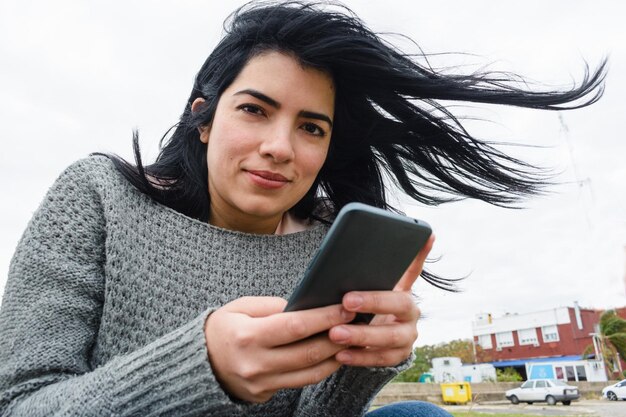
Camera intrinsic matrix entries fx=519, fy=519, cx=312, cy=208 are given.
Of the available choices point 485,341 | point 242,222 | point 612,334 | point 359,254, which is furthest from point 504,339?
point 359,254

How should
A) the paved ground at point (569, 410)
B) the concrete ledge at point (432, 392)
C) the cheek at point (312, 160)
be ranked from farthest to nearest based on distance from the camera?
the concrete ledge at point (432, 392)
the paved ground at point (569, 410)
the cheek at point (312, 160)

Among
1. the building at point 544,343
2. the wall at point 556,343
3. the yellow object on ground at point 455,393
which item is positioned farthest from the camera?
the wall at point 556,343

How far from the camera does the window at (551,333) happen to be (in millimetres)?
41375

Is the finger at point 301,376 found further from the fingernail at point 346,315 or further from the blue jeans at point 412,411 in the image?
the blue jeans at point 412,411

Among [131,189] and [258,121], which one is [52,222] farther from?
[258,121]

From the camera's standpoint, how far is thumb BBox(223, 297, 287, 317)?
3.86 feet

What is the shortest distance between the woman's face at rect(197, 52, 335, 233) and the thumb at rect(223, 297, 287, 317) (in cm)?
76

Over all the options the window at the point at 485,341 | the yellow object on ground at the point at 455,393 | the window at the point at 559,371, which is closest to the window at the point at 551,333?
the window at the point at 559,371

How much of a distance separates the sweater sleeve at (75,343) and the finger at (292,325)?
17 cm

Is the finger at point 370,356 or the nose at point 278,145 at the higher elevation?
the nose at point 278,145

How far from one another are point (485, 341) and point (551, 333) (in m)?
6.89

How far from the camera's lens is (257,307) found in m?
1.18

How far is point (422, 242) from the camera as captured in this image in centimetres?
117

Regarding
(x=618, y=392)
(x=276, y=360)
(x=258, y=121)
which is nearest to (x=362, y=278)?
(x=276, y=360)
